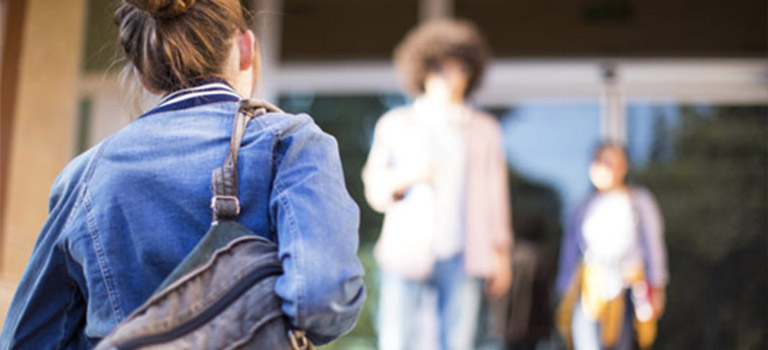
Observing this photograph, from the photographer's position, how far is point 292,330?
1351 millimetres

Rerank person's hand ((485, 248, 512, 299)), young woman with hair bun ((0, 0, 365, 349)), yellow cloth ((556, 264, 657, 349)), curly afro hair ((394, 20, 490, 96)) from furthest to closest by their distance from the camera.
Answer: yellow cloth ((556, 264, 657, 349)) → curly afro hair ((394, 20, 490, 96)) → person's hand ((485, 248, 512, 299)) → young woman with hair bun ((0, 0, 365, 349))

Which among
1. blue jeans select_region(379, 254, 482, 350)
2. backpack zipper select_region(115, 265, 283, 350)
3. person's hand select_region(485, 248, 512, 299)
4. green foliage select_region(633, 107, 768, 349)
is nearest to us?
backpack zipper select_region(115, 265, 283, 350)

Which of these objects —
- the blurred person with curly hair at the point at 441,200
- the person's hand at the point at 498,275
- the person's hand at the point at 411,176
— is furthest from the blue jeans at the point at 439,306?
the person's hand at the point at 411,176

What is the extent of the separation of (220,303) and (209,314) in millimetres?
20

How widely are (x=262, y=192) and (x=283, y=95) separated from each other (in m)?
6.37

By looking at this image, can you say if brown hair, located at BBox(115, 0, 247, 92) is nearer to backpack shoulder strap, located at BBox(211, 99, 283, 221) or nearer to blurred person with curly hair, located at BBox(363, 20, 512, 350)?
backpack shoulder strap, located at BBox(211, 99, 283, 221)

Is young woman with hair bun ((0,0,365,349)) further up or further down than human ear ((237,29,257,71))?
further down

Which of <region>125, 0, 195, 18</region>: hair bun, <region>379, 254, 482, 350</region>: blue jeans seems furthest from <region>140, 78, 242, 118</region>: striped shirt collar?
<region>379, 254, 482, 350</region>: blue jeans

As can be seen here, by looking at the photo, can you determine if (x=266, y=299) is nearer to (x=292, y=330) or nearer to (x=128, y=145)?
(x=292, y=330)

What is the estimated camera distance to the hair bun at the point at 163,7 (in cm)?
146

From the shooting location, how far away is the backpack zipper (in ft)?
4.16

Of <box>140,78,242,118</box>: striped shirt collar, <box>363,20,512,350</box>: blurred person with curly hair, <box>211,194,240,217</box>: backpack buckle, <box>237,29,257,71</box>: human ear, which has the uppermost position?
<box>237,29,257,71</box>: human ear

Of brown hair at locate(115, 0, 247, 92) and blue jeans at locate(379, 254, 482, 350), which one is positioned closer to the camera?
brown hair at locate(115, 0, 247, 92)

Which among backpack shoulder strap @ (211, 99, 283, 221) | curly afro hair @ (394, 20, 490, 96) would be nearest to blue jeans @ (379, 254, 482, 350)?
curly afro hair @ (394, 20, 490, 96)
